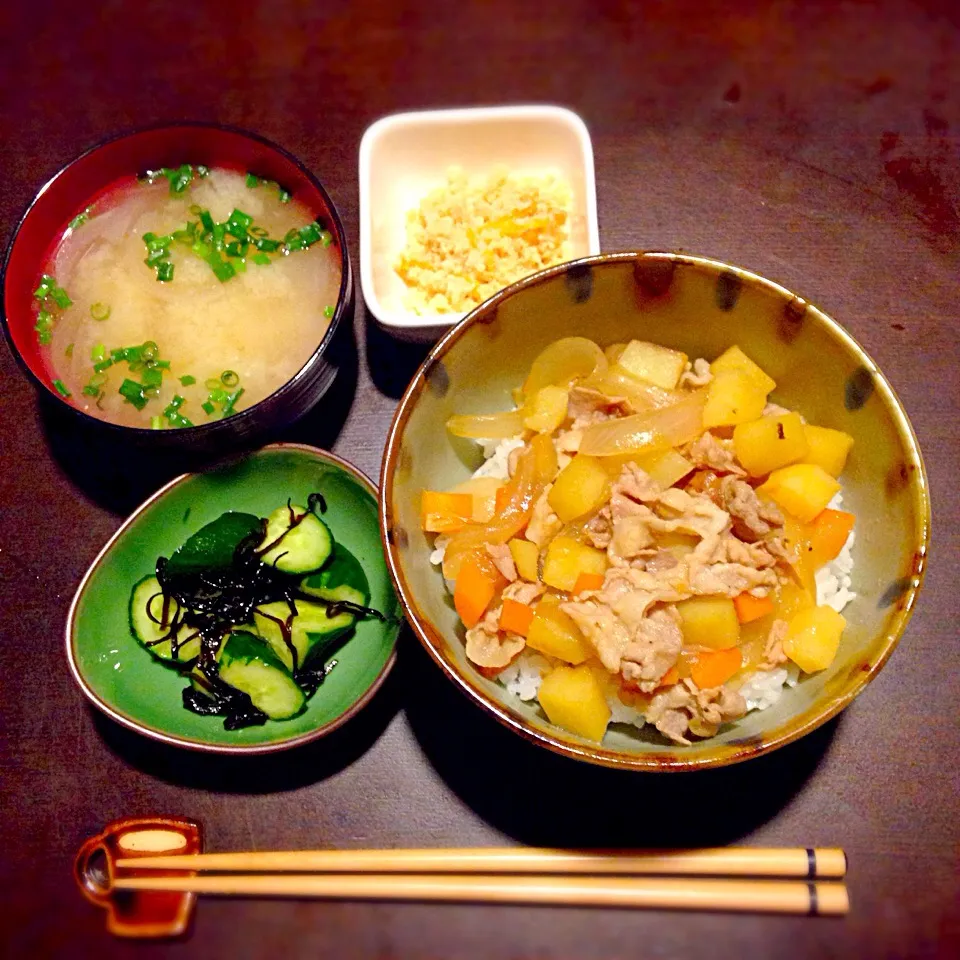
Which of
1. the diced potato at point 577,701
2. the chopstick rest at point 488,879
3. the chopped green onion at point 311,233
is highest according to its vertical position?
the chopped green onion at point 311,233

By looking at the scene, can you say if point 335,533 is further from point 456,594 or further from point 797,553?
point 797,553

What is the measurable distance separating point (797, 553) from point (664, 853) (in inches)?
29.1

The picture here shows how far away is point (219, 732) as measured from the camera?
77.4 inches

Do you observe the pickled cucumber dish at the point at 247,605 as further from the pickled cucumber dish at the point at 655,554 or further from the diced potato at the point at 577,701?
the diced potato at the point at 577,701

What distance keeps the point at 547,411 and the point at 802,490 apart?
0.60m

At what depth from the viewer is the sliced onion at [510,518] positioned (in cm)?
182

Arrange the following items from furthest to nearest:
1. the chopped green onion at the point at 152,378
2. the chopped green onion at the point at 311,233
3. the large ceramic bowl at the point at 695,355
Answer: the chopped green onion at the point at 311,233 → the chopped green onion at the point at 152,378 → the large ceramic bowl at the point at 695,355

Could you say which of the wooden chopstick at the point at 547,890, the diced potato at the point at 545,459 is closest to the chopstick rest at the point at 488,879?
the wooden chopstick at the point at 547,890

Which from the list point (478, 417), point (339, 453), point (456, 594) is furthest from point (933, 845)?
point (339, 453)

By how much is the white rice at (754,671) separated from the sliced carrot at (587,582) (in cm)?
19

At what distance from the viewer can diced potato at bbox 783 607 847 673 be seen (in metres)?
1.69

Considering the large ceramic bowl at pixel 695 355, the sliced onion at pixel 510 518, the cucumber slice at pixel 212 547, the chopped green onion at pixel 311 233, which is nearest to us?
the large ceramic bowl at pixel 695 355

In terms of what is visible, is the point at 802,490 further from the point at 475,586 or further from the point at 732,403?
the point at 475,586

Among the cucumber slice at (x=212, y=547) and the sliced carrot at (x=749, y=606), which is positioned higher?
the sliced carrot at (x=749, y=606)
